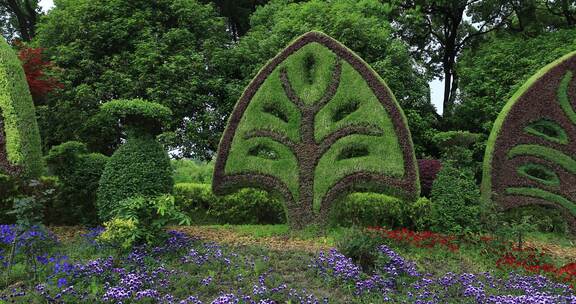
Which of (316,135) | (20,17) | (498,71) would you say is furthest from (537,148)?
(20,17)

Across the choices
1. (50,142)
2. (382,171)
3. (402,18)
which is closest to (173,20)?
(50,142)

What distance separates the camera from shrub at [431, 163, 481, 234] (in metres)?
8.88

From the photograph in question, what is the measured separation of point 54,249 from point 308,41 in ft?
19.9

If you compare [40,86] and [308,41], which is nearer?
[308,41]

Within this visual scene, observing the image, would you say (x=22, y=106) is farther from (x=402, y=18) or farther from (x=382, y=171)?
(x=402, y=18)

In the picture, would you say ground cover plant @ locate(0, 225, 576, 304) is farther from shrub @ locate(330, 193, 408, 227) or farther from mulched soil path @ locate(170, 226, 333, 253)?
shrub @ locate(330, 193, 408, 227)

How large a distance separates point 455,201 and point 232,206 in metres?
5.31

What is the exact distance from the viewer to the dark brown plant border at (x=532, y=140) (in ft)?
32.5

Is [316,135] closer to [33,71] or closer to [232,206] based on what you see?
[232,206]

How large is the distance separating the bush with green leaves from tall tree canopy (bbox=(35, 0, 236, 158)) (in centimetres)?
773

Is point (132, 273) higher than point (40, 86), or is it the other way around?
point (40, 86)

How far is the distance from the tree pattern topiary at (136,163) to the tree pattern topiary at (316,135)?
5.59 ft

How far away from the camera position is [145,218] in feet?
24.0

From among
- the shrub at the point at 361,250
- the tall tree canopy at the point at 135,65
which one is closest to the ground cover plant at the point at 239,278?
the shrub at the point at 361,250
